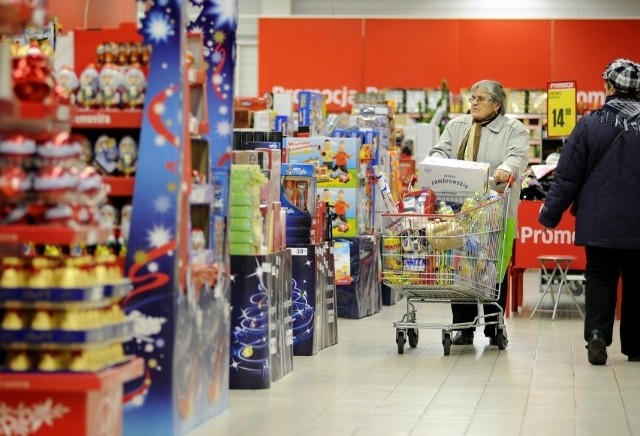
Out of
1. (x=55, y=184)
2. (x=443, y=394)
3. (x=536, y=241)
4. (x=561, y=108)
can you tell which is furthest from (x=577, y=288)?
(x=55, y=184)

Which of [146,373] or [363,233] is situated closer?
[146,373]

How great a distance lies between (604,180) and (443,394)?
5.65 feet

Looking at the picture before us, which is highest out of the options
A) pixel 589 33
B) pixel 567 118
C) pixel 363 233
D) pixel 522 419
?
pixel 589 33

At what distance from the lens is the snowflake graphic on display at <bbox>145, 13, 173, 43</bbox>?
180 inches

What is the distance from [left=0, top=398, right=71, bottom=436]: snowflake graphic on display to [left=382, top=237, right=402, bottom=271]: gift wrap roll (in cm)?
354

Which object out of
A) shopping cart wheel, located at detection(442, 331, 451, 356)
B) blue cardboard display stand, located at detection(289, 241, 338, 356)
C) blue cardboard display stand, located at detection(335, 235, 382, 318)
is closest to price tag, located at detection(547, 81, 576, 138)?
blue cardboard display stand, located at detection(335, 235, 382, 318)

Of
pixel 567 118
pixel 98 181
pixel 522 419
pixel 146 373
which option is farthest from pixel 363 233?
pixel 98 181

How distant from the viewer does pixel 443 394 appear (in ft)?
19.4

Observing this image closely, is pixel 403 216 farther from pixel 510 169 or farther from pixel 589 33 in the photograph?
pixel 589 33

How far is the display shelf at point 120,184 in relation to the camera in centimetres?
457

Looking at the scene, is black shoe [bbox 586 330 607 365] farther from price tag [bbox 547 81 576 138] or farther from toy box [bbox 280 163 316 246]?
price tag [bbox 547 81 576 138]

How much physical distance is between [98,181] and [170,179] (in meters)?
0.60

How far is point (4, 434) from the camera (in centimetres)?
386

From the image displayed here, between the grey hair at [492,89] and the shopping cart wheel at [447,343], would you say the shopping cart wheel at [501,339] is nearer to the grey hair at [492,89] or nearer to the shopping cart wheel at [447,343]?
the shopping cart wheel at [447,343]
